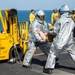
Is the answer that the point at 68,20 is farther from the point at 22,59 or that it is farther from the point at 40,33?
the point at 22,59

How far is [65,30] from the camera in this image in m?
9.67

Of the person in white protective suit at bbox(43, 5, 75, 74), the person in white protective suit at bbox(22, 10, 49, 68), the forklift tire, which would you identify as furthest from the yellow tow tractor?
the person in white protective suit at bbox(43, 5, 75, 74)

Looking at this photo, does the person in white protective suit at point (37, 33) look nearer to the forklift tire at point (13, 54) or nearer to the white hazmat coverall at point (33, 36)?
the white hazmat coverall at point (33, 36)

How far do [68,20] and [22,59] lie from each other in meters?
2.71

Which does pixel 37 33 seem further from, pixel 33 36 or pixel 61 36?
pixel 61 36

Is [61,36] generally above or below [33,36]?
above

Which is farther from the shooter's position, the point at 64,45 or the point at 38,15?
the point at 38,15

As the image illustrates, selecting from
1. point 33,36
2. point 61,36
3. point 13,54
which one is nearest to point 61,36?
point 61,36

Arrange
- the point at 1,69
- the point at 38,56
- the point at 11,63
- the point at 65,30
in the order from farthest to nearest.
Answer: the point at 38,56 < the point at 11,63 < the point at 1,69 < the point at 65,30

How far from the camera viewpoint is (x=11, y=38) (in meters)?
11.4

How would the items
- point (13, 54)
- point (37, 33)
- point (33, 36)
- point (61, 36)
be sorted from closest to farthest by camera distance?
point (61, 36)
point (37, 33)
point (33, 36)
point (13, 54)

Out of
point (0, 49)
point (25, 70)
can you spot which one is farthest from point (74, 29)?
point (0, 49)

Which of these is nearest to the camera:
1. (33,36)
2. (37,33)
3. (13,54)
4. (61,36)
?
(61,36)

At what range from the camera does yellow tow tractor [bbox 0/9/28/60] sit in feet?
Result: 36.9
